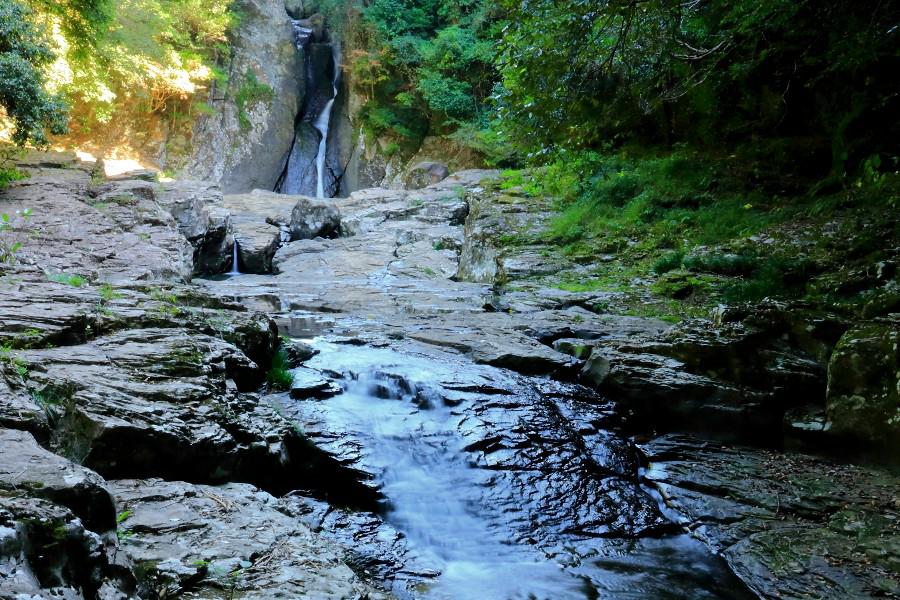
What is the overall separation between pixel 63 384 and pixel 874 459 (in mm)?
6591

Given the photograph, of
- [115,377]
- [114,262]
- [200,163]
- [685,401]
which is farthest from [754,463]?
[200,163]

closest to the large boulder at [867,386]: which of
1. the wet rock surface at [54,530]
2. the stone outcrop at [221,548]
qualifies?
the stone outcrop at [221,548]

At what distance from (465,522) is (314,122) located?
2752 cm

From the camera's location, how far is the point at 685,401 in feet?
19.8

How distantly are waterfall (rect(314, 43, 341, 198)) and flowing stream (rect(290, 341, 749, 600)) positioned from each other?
22.9m

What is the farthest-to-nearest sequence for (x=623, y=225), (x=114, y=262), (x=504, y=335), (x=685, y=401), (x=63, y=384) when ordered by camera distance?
(x=623, y=225) < (x=114, y=262) < (x=504, y=335) < (x=685, y=401) < (x=63, y=384)

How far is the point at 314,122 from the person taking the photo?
2884 centimetres

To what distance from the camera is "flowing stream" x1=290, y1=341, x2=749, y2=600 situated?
3848 millimetres

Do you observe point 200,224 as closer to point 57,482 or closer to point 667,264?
point 667,264

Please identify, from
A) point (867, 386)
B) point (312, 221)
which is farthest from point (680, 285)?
point (312, 221)

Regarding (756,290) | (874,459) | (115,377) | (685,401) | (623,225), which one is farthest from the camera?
(623,225)

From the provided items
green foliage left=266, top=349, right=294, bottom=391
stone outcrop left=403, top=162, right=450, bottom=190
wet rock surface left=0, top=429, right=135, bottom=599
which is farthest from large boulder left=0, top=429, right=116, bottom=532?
stone outcrop left=403, top=162, right=450, bottom=190

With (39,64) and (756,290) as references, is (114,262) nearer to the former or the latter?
(39,64)

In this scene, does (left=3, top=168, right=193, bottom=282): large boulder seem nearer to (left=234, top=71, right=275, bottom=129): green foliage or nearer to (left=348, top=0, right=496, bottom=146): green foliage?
(left=234, top=71, right=275, bottom=129): green foliage
